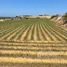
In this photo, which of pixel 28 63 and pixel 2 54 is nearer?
pixel 28 63

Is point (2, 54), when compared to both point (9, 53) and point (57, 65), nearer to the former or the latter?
point (9, 53)

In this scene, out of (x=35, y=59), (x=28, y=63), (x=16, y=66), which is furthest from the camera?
(x=35, y=59)

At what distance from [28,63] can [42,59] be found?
4.24 feet

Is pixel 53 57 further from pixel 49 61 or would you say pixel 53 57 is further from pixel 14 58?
pixel 14 58

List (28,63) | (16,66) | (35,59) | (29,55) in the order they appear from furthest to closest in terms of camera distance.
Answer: (29,55) → (35,59) → (28,63) → (16,66)

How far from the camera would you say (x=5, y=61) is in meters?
12.1

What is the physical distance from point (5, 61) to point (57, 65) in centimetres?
323

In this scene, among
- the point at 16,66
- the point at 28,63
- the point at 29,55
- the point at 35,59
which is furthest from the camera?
the point at 29,55

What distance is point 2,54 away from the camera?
14.3 m

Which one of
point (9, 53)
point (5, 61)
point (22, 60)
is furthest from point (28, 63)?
point (9, 53)

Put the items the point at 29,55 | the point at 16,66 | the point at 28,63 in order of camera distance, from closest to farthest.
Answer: the point at 16,66, the point at 28,63, the point at 29,55

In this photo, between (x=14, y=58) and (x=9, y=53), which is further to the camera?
(x=9, y=53)

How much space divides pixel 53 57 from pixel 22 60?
2.24 metres

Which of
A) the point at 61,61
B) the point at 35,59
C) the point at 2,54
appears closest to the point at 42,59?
the point at 35,59
